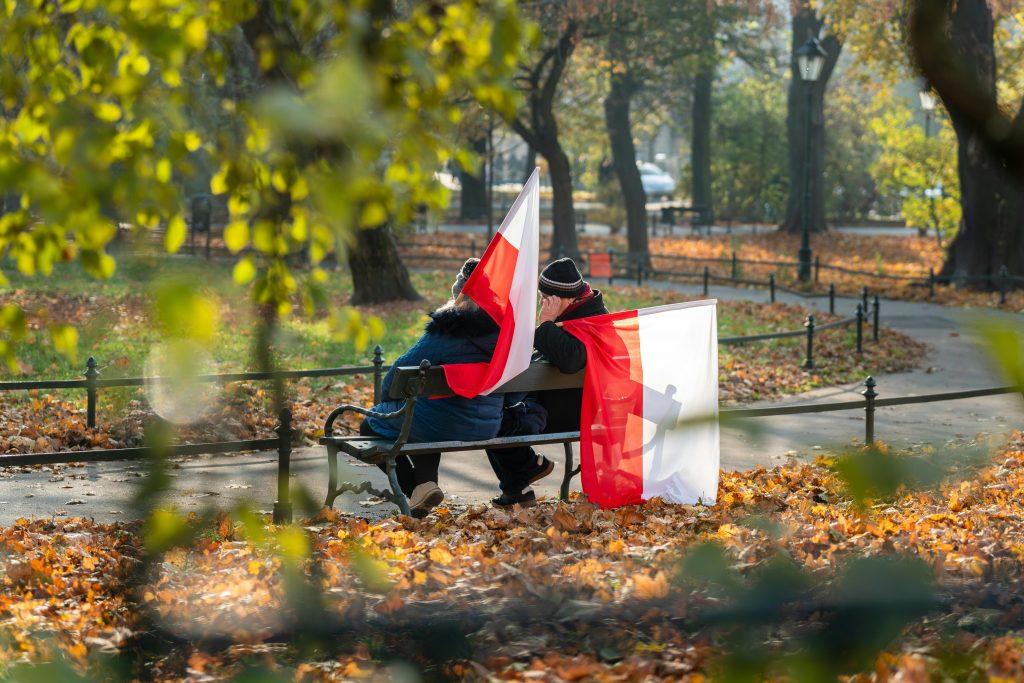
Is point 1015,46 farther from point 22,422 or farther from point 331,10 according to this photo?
point 331,10

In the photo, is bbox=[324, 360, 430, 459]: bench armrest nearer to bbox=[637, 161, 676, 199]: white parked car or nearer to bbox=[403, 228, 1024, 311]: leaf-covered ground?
bbox=[403, 228, 1024, 311]: leaf-covered ground

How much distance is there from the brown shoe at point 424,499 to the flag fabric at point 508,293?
1.88 feet

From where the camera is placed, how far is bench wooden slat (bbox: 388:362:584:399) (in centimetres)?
704

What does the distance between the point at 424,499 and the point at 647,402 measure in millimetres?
1381

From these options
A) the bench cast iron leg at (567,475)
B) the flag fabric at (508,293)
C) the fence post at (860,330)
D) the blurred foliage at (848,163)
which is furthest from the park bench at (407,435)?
the blurred foliage at (848,163)

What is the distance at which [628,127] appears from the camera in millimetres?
35812

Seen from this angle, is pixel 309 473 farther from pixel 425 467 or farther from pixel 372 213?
pixel 372 213

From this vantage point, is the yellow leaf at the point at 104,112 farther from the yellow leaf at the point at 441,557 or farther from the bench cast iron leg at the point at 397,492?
the bench cast iron leg at the point at 397,492

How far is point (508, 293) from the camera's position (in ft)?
23.1

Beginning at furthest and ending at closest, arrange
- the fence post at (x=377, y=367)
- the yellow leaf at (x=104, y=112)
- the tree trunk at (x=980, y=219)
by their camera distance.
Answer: the tree trunk at (x=980, y=219) < the fence post at (x=377, y=367) < the yellow leaf at (x=104, y=112)

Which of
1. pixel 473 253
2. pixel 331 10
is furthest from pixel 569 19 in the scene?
pixel 331 10

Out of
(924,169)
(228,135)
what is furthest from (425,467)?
(924,169)

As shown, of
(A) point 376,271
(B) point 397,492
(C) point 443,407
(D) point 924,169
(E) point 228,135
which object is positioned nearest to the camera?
(E) point 228,135

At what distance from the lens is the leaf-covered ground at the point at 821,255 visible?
25438 millimetres
